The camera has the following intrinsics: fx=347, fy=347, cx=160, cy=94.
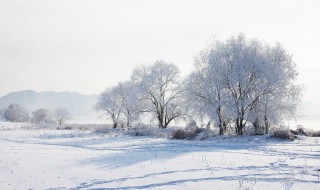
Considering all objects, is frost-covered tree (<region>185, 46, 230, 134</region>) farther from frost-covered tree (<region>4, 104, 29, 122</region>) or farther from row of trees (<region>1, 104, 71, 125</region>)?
frost-covered tree (<region>4, 104, 29, 122</region>)

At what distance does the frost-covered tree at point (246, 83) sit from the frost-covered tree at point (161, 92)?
18060mm

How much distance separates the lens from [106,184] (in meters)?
11.6

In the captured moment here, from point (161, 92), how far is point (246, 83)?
23.6 m

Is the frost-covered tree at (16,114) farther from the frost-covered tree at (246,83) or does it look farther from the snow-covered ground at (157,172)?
the snow-covered ground at (157,172)

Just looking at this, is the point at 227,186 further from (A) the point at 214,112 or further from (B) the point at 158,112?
(B) the point at 158,112

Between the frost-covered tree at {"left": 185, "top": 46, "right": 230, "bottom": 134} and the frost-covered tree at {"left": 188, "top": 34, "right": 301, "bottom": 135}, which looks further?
the frost-covered tree at {"left": 185, "top": 46, "right": 230, "bottom": 134}

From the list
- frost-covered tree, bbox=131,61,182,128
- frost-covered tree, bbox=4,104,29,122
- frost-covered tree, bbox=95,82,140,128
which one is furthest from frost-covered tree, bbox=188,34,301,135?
frost-covered tree, bbox=4,104,29,122

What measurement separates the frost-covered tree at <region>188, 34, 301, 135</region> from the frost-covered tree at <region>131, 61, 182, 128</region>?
59.3 feet

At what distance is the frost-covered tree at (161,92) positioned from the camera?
5806 centimetres

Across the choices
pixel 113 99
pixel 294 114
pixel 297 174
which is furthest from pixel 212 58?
pixel 113 99

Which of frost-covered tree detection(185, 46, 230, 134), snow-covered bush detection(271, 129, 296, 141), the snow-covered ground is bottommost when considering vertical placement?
the snow-covered ground

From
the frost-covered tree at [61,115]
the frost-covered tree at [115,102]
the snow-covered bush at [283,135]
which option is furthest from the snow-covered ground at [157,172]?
the frost-covered tree at [61,115]

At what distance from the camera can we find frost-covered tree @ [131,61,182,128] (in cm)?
5806

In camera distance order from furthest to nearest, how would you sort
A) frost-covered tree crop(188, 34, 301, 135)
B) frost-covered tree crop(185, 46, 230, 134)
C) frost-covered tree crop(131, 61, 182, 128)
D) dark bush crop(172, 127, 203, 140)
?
frost-covered tree crop(131, 61, 182, 128), frost-covered tree crop(185, 46, 230, 134), frost-covered tree crop(188, 34, 301, 135), dark bush crop(172, 127, 203, 140)
